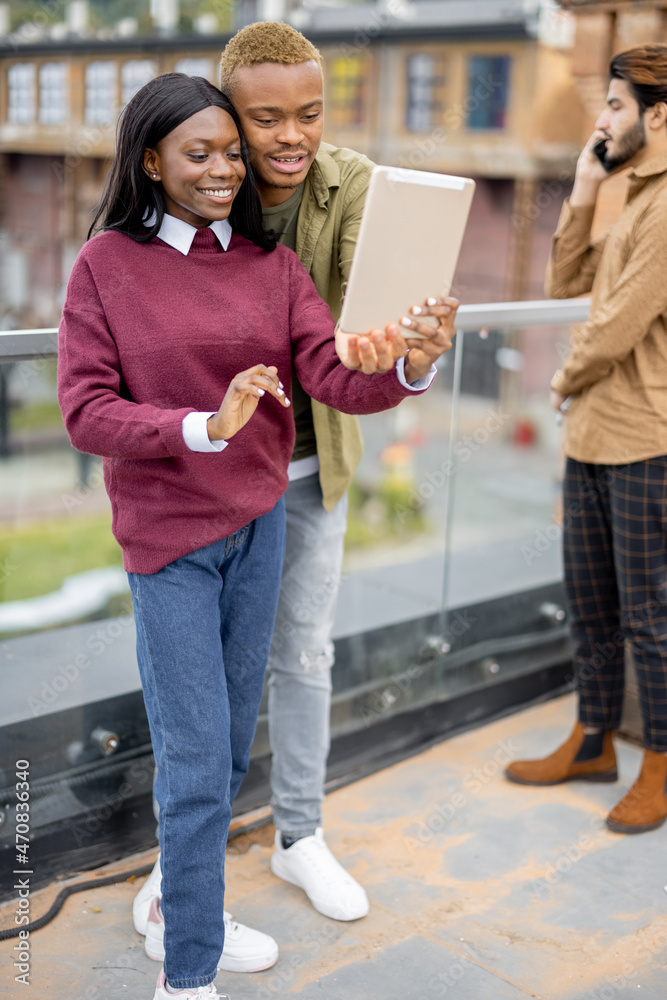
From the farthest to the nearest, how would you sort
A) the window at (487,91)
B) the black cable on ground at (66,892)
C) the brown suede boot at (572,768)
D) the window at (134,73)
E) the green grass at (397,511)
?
the window at (134,73)
the window at (487,91)
the green grass at (397,511)
the brown suede boot at (572,768)
the black cable on ground at (66,892)

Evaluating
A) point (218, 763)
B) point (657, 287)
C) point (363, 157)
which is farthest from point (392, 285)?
point (657, 287)

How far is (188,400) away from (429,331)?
1.30 feet

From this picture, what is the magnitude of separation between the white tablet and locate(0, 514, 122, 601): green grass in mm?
883

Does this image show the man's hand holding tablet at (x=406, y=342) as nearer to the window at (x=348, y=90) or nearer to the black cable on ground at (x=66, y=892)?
the black cable on ground at (x=66, y=892)

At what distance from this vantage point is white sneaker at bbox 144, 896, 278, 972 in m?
1.98

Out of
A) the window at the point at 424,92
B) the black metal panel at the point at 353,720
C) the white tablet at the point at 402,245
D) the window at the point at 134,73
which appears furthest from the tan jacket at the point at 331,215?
the window at the point at 134,73

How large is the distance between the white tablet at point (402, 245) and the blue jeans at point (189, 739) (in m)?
0.46

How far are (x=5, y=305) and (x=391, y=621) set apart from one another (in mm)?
21381

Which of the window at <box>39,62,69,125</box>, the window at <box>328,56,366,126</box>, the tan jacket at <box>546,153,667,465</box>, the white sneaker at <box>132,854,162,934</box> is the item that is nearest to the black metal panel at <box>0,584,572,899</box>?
the white sneaker at <box>132,854,162,934</box>

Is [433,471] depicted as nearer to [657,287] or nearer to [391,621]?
[391,621]

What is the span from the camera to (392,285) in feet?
5.08

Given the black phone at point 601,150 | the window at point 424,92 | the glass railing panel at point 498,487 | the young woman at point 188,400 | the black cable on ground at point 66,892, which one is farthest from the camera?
the window at point 424,92

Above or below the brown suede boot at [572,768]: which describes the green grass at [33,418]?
above

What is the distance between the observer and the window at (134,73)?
21.5 meters
